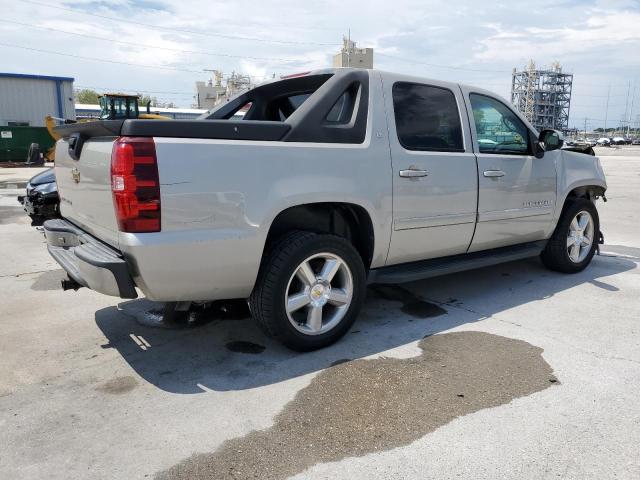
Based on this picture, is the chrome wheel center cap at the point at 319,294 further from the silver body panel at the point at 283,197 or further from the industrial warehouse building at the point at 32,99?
the industrial warehouse building at the point at 32,99

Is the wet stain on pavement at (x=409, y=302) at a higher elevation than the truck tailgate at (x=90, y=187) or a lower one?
lower

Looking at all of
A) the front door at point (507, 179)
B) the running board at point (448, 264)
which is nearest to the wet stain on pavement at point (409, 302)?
the running board at point (448, 264)

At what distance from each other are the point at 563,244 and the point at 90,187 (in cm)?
449

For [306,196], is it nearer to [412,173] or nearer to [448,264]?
[412,173]

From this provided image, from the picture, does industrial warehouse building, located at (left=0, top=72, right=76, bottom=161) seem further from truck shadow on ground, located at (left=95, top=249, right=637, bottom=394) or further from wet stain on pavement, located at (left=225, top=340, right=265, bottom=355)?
wet stain on pavement, located at (left=225, top=340, right=265, bottom=355)

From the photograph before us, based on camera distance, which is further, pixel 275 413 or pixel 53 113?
pixel 53 113

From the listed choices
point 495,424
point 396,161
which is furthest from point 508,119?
point 495,424

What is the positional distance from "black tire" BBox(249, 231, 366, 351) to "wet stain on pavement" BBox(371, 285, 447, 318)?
1.11 meters

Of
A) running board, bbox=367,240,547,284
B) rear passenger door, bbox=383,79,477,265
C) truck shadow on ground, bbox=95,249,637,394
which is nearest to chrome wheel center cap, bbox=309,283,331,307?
truck shadow on ground, bbox=95,249,637,394

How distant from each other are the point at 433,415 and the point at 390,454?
44 centimetres

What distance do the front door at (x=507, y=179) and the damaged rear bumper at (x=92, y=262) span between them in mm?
2872

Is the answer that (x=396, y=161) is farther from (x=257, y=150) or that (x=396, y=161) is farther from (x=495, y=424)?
(x=495, y=424)

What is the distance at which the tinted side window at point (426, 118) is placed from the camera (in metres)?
3.94

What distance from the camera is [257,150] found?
3131mm
